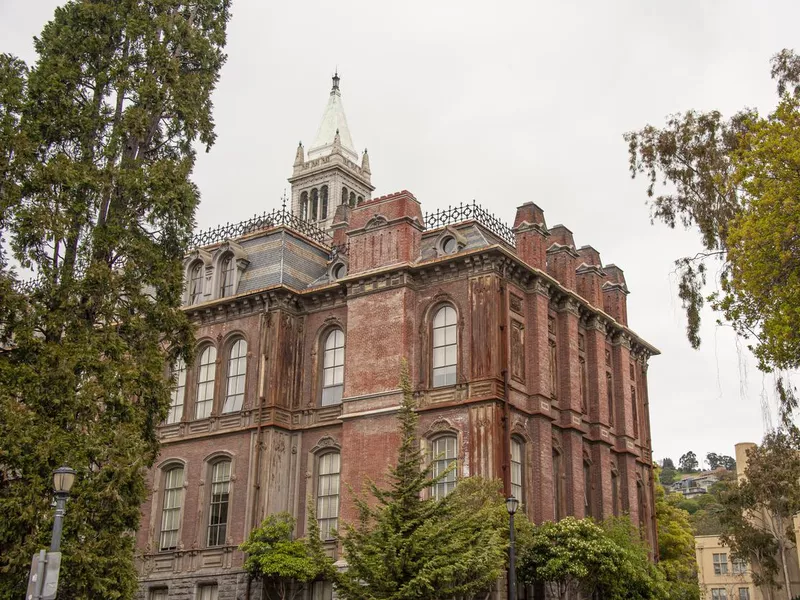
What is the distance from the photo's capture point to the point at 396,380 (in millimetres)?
30344

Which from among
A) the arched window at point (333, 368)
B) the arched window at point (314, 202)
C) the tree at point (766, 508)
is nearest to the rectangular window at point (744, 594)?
the tree at point (766, 508)

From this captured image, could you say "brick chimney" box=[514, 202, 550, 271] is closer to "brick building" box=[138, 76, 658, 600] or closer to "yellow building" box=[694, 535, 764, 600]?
"brick building" box=[138, 76, 658, 600]

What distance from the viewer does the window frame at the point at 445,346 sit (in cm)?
3008

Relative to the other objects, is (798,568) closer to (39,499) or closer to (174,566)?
(174,566)

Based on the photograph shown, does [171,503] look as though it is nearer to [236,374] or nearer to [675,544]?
[236,374]

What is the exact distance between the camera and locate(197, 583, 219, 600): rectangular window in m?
31.4

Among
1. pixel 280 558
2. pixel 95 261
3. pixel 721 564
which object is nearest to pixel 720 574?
pixel 721 564

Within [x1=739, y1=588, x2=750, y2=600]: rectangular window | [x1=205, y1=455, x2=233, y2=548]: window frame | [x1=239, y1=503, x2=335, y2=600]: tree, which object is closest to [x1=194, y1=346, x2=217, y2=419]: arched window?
[x1=205, y1=455, x2=233, y2=548]: window frame

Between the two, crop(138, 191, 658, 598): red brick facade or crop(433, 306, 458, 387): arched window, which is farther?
crop(433, 306, 458, 387): arched window

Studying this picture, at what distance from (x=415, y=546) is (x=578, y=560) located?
7222 millimetres

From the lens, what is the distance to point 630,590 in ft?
95.9

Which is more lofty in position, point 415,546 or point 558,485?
point 558,485

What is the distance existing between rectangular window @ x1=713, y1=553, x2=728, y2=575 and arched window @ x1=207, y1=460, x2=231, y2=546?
53.0 meters

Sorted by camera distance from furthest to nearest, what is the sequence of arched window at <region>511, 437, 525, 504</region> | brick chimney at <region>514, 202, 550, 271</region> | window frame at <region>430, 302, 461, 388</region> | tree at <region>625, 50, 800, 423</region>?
brick chimney at <region>514, 202, 550, 271</region> → window frame at <region>430, 302, 461, 388</region> → arched window at <region>511, 437, 525, 504</region> → tree at <region>625, 50, 800, 423</region>
